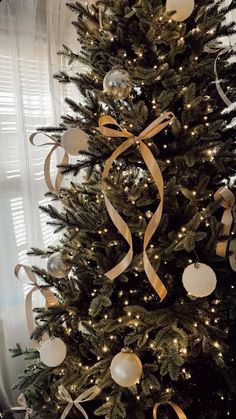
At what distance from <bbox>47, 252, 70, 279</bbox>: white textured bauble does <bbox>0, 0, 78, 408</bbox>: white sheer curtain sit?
1.90 feet

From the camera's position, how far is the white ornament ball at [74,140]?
3.31ft

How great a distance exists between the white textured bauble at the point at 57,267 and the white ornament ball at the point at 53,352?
192 millimetres

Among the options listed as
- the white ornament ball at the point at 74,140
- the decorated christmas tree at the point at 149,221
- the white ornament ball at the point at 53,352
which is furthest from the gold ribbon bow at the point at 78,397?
the white ornament ball at the point at 74,140

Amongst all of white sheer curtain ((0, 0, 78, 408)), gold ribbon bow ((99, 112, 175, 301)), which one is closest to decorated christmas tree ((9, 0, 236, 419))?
gold ribbon bow ((99, 112, 175, 301))

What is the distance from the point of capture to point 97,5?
108cm

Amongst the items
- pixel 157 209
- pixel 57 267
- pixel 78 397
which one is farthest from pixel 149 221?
pixel 78 397

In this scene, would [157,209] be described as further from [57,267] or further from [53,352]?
[53,352]

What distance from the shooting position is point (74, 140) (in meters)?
1.01

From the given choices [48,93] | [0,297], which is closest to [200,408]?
[0,297]

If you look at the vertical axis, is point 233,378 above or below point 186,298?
below

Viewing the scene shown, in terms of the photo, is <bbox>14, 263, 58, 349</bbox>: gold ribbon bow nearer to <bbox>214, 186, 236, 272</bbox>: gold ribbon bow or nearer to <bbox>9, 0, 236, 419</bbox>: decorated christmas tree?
<bbox>9, 0, 236, 419</bbox>: decorated christmas tree

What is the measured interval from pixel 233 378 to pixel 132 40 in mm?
988

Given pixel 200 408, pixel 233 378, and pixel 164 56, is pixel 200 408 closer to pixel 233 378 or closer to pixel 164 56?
pixel 233 378

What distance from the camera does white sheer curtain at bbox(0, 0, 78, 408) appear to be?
160 cm
